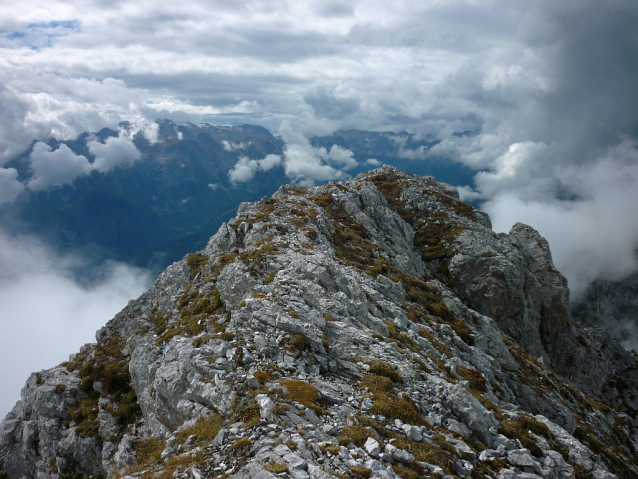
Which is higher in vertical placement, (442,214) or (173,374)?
(442,214)

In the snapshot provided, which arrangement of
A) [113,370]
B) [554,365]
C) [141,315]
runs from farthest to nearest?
[554,365]
[141,315]
[113,370]

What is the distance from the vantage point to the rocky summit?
12.3 meters

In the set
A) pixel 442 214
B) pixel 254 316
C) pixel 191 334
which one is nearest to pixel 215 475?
pixel 254 316

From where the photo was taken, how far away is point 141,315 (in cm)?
3600

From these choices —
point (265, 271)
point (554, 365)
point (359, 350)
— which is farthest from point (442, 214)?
point (359, 350)

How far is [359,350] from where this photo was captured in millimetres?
19594

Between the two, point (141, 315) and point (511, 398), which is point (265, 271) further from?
point (511, 398)

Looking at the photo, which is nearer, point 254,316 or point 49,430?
point 254,316

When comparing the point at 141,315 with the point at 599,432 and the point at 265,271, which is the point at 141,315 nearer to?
the point at 265,271

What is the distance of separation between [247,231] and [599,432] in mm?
47964

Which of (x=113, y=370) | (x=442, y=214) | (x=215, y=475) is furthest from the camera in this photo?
(x=442, y=214)

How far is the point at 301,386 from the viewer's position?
14664 millimetres

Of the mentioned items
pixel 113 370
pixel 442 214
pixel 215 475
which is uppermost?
pixel 442 214

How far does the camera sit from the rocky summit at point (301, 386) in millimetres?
12289
